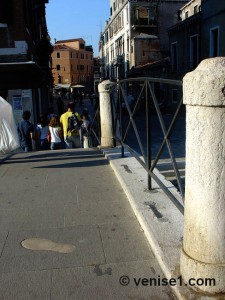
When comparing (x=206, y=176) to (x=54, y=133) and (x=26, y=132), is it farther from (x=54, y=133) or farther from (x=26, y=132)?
(x=54, y=133)

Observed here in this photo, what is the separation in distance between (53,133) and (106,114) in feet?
7.87

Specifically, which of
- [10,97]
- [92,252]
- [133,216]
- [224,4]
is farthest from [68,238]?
[224,4]

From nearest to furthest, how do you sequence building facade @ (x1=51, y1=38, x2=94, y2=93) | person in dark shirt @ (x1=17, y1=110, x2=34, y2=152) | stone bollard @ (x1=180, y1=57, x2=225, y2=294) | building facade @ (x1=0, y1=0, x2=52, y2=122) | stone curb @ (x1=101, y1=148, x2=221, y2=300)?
stone bollard @ (x1=180, y1=57, x2=225, y2=294)
stone curb @ (x1=101, y1=148, x2=221, y2=300)
person in dark shirt @ (x1=17, y1=110, x2=34, y2=152)
building facade @ (x1=0, y1=0, x2=52, y2=122)
building facade @ (x1=51, y1=38, x2=94, y2=93)

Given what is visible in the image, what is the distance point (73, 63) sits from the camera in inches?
3169

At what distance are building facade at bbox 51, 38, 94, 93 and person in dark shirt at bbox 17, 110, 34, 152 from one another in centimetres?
6872

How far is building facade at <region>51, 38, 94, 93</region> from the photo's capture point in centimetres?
7839

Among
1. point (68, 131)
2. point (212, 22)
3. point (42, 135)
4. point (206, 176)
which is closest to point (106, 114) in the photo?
point (68, 131)

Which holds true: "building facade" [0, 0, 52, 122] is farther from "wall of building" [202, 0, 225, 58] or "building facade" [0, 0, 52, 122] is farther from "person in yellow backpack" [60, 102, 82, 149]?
"wall of building" [202, 0, 225, 58]

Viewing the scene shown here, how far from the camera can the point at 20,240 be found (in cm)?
294

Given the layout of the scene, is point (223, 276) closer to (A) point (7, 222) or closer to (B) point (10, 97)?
(A) point (7, 222)

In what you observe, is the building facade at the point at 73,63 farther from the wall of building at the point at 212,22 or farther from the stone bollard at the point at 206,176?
the stone bollard at the point at 206,176

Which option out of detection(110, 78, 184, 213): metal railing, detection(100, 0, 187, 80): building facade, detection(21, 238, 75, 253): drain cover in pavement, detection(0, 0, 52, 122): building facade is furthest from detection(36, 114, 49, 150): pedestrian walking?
detection(100, 0, 187, 80): building facade

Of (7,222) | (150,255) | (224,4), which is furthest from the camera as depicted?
(224,4)

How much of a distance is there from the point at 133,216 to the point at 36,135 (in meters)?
5.72
